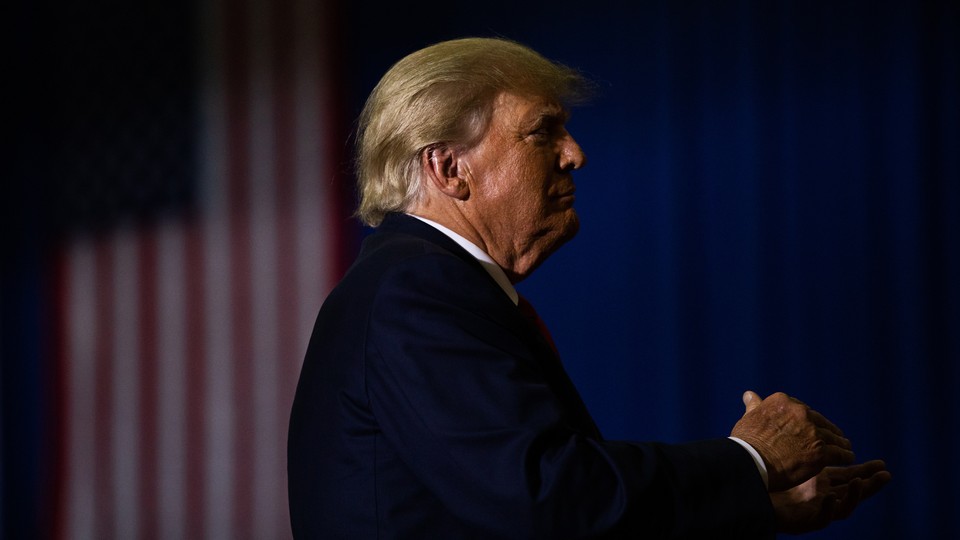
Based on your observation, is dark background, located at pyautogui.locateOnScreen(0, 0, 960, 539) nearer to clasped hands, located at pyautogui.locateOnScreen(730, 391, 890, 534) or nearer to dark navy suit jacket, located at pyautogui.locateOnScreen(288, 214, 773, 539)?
Result: clasped hands, located at pyautogui.locateOnScreen(730, 391, 890, 534)

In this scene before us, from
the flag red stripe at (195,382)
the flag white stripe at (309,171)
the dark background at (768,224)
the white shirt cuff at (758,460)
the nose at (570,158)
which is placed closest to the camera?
the white shirt cuff at (758,460)

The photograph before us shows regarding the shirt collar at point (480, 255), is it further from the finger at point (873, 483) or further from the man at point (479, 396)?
the finger at point (873, 483)

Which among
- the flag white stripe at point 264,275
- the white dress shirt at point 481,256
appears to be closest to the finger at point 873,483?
the white dress shirt at point 481,256

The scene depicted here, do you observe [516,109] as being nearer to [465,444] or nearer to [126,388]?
[465,444]

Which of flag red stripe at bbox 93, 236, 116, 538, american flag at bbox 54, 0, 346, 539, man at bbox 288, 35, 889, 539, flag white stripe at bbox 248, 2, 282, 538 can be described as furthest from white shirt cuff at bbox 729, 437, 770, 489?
flag red stripe at bbox 93, 236, 116, 538

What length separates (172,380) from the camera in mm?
3314

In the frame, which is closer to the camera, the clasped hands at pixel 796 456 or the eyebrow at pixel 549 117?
the clasped hands at pixel 796 456

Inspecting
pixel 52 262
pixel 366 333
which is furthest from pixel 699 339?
pixel 52 262

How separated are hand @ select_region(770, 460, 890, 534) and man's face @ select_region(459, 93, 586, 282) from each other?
0.43 metres

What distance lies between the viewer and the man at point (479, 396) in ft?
3.30

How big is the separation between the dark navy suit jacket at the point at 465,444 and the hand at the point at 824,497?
73mm

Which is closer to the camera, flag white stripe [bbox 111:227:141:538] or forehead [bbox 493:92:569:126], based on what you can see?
forehead [bbox 493:92:569:126]

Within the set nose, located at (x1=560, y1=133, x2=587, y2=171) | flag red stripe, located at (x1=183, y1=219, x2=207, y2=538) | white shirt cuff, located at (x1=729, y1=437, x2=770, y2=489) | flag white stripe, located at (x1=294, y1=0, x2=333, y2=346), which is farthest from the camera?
flag red stripe, located at (x1=183, y1=219, x2=207, y2=538)

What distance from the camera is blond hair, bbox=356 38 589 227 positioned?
1.30 meters
